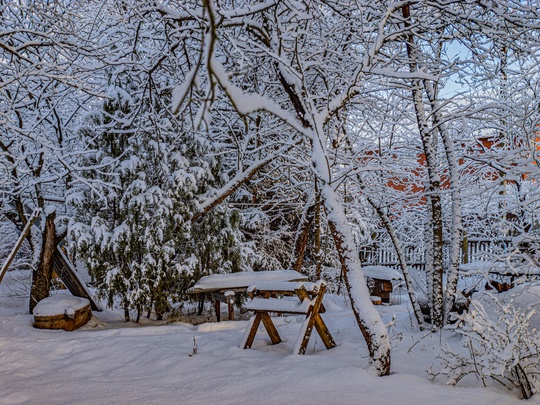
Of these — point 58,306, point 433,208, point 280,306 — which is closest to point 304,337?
point 280,306

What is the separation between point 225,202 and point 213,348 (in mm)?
3812

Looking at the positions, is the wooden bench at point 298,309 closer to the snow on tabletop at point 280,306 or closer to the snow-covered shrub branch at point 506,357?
the snow on tabletop at point 280,306

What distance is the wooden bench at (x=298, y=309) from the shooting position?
4.67m

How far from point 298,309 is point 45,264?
5196 mm

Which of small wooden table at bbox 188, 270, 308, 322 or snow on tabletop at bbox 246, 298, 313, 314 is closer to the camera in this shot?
snow on tabletop at bbox 246, 298, 313, 314

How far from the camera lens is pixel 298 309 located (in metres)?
4.78

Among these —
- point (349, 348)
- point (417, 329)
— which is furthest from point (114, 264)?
point (417, 329)

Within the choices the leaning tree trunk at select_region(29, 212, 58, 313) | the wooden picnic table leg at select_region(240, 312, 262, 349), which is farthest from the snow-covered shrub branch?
the leaning tree trunk at select_region(29, 212, 58, 313)

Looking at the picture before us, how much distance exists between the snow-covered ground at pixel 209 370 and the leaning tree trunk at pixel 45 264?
117cm

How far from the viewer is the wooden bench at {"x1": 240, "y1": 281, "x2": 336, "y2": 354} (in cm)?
467

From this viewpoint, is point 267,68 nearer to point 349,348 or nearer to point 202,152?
point 202,152

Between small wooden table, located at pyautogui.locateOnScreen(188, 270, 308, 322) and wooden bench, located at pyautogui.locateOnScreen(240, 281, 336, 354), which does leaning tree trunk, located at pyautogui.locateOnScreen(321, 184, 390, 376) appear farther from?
small wooden table, located at pyautogui.locateOnScreen(188, 270, 308, 322)

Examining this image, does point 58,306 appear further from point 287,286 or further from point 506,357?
point 506,357

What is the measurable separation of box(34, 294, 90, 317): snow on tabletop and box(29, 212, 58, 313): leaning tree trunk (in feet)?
3.02
